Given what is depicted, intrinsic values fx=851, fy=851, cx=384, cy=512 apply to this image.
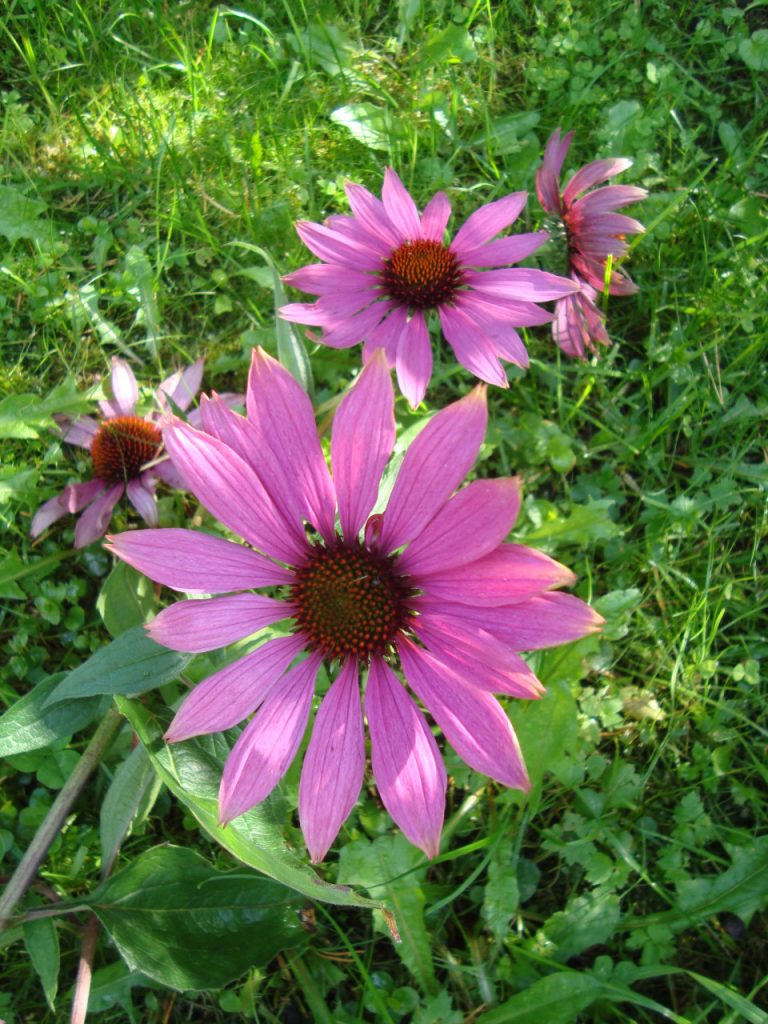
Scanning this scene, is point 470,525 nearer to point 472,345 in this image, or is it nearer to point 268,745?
point 268,745

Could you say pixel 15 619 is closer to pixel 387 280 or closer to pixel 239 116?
pixel 387 280

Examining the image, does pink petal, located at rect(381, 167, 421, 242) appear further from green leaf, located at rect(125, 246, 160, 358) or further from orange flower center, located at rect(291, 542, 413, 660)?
orange flower center, located at rect(291, 542, 413, 660)

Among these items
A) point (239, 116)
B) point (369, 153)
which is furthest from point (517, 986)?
point (239, 116)

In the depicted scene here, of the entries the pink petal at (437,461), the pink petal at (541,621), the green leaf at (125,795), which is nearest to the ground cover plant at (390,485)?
the green leaf at (125,795)

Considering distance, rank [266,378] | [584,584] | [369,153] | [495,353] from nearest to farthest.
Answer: [266,378], [495,353], [584,584], [369,153]

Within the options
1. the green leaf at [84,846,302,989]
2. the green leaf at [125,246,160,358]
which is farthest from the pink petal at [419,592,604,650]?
the green leaf at [125,246,160,358]
